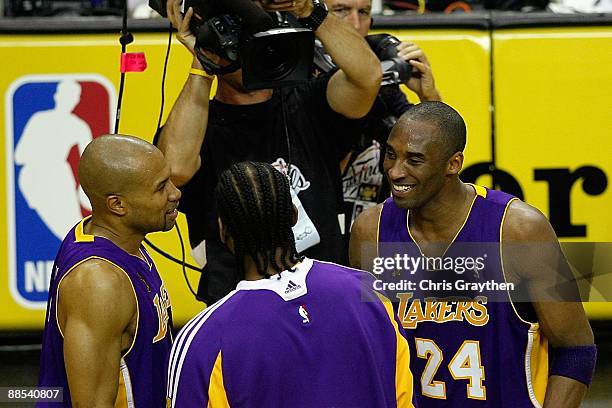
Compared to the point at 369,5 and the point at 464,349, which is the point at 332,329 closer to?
the point at 464,349

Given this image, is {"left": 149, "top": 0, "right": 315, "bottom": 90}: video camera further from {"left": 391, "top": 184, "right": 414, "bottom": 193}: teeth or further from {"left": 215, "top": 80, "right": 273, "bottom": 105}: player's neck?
{"left": 391, "top": 184, "right": 414, "bottom": 193}: teeth

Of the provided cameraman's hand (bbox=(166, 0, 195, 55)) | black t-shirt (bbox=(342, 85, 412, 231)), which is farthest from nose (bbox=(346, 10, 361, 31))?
cameraman's hand (bbox=(166, 0, 195, 55))

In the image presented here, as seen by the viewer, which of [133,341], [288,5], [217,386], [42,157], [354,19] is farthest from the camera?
[42,157]

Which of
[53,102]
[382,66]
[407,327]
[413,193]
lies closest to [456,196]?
[413,193]

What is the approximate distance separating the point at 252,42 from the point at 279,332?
132 centimetres

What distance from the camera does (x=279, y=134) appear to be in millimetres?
3979

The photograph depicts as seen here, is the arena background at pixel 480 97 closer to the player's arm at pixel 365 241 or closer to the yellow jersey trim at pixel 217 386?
the player's arm at pixel 365 241

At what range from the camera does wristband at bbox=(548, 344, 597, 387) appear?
329 centimetres

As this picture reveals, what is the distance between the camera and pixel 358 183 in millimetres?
4258

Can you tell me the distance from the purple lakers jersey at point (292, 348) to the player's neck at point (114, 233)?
0.72m

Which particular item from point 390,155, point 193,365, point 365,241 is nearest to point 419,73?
point 390,155

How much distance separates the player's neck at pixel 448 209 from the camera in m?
3.44

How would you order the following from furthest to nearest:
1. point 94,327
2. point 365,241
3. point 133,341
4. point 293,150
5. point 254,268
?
point 293,150, point 365,241, point 133,341, point 94,327, point 254,268

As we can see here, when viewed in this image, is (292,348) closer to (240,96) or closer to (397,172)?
(397,172)
